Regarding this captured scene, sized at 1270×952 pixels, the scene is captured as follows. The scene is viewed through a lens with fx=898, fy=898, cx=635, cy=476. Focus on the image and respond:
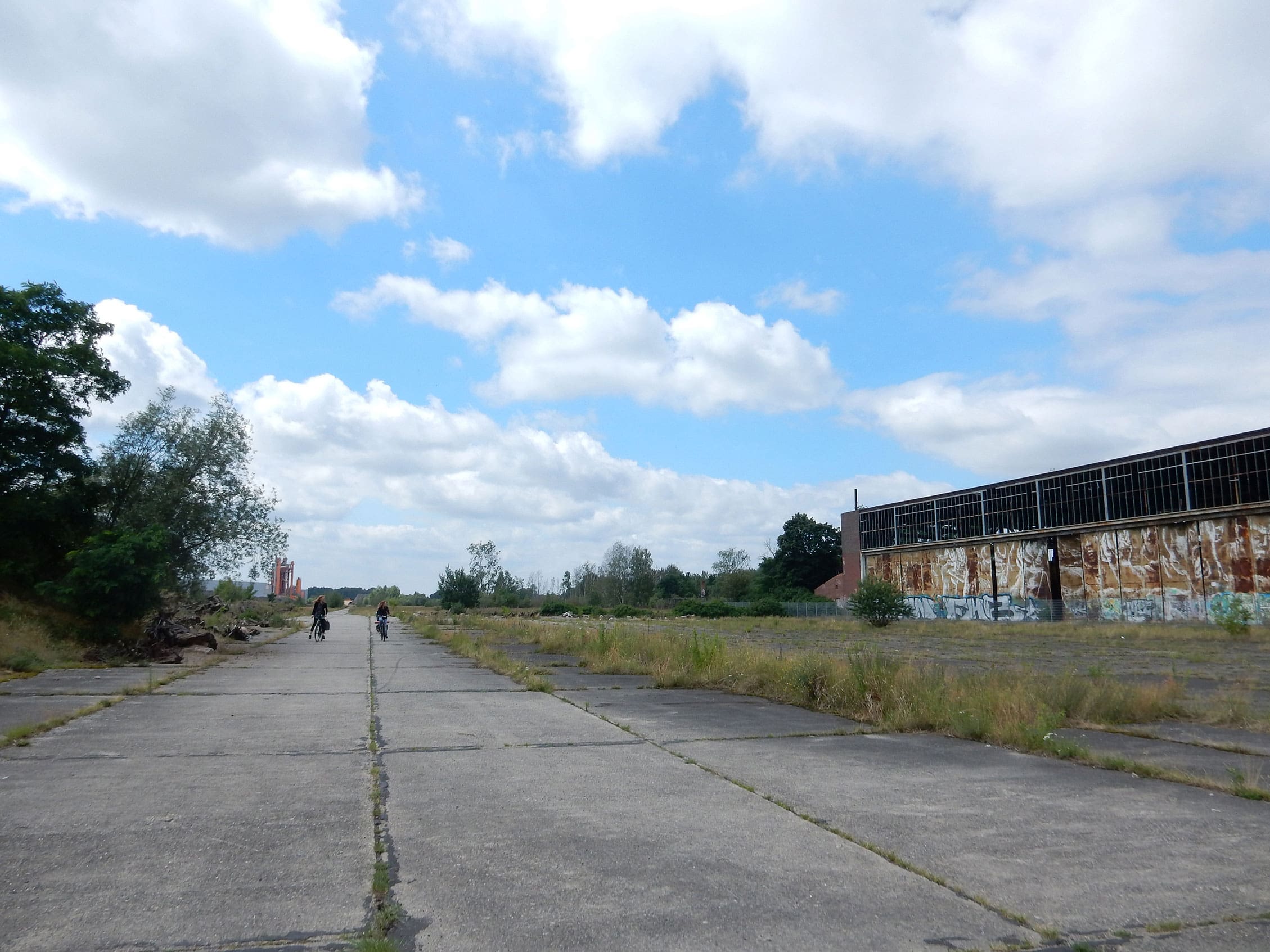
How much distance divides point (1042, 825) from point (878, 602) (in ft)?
→ 167

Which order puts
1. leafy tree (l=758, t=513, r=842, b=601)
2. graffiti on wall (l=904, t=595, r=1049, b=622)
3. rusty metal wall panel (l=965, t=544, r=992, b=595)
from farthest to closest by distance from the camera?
leafy tree (l=758, t=513, r=842, b=601)
rusty metal wall panel (l=965, t=544, r=992, b=595)
graffiti on wall (l=904, t=595, r=1049, b=622)

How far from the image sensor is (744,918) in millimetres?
4301

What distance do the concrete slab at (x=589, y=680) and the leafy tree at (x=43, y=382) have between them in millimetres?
17537

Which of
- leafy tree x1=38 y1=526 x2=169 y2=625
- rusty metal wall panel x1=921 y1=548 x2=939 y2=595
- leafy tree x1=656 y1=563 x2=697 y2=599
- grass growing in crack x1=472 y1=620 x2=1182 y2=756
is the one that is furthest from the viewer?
leafy tree x1=656 y1=563 x2=697 y2=599

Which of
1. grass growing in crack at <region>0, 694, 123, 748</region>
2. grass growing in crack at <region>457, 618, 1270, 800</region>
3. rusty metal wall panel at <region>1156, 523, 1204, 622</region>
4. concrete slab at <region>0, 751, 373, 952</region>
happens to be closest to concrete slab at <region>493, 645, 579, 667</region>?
grass growing in crack at <region>457, 618, 1270, 800</region>

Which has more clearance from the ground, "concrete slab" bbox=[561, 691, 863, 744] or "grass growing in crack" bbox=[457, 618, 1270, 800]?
"grass growing in crack" bbox=[457, 618, 1270, 800]

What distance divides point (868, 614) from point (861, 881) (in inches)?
2089

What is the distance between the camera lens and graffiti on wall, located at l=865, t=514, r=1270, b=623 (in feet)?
159

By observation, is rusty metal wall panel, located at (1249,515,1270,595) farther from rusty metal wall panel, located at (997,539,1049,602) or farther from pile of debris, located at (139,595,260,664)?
pile of debris, located at (139,595,260,664)

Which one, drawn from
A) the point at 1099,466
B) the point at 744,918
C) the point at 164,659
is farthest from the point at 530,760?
the point at 1099,466

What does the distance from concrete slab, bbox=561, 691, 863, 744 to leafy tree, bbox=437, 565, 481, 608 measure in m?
66.6

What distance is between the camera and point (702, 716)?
1208cm

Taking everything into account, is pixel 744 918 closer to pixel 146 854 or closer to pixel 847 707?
pixel 146 854

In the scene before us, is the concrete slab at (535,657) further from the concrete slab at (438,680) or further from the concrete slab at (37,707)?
the concrete slab at (37,707)
